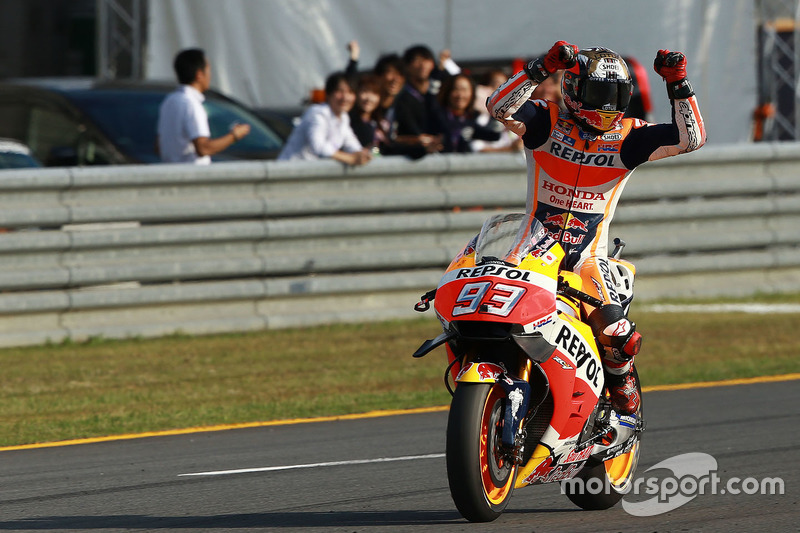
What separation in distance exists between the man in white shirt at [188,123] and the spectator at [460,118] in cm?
212

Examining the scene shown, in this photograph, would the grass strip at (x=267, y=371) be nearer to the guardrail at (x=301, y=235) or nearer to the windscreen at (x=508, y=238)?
the guardrail at (x=301, y=235)

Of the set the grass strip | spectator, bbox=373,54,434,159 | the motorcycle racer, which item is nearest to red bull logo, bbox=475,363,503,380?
the motorcycle racer

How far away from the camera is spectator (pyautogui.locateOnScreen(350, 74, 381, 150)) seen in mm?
13305

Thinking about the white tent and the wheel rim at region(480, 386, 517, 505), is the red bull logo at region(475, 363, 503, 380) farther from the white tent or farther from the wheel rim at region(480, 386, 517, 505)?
the white tent

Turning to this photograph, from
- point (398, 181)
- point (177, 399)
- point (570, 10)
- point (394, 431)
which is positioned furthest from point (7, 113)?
point (570, 10)

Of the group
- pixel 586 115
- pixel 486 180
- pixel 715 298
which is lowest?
pixel 715 298

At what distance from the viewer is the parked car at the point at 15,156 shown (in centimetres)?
1211

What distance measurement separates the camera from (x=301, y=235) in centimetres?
1228

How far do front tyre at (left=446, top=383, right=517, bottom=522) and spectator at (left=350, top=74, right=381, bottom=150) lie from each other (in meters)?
7.80

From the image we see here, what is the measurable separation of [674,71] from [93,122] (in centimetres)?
724

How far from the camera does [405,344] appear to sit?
1177 cm

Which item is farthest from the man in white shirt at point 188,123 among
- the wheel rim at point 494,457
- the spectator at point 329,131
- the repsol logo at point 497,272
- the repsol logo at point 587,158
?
the wheel rim at point 494,457

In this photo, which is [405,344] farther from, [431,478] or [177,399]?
[431,478]

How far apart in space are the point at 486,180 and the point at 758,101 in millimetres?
7460
